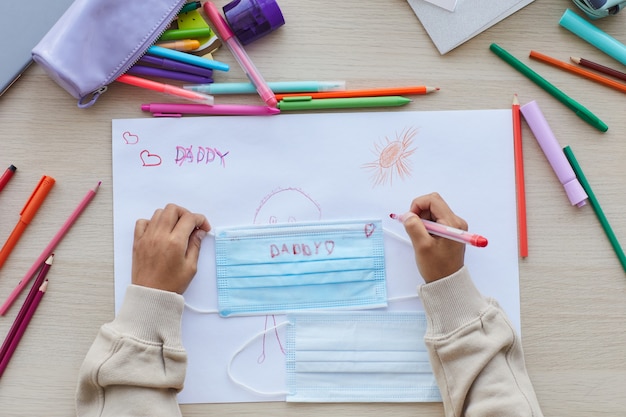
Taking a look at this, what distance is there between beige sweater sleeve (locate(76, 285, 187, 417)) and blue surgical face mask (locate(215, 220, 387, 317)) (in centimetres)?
8

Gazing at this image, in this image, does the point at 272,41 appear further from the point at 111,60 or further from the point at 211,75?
the point at 111,60

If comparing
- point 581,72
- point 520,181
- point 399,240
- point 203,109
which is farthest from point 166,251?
point 581,72

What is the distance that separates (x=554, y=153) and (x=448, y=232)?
18 cm

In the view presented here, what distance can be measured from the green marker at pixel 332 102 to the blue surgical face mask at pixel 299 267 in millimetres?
141

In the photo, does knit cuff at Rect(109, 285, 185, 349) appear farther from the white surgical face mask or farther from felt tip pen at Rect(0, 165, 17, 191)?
felt tip pen at Rect(0, 165, 17, 191)

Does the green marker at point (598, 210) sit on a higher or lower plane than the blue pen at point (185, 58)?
lower

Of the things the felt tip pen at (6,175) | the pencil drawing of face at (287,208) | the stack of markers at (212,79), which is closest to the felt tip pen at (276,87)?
the stack of markers at (212,79)

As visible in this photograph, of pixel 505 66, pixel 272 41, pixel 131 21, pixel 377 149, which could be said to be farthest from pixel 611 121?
pixel 131 21

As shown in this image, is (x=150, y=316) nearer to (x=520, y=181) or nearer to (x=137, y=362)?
(x=137, y=362)

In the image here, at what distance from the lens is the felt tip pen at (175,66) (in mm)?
763

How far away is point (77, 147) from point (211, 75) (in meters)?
0.19

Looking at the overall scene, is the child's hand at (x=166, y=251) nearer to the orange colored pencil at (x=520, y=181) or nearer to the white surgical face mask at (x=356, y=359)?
the white surgical face mask at (x=356, y=359)

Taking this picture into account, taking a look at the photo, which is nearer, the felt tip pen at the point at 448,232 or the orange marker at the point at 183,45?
the felt tip pen at the point at 448,232

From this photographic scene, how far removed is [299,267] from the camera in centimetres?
77
